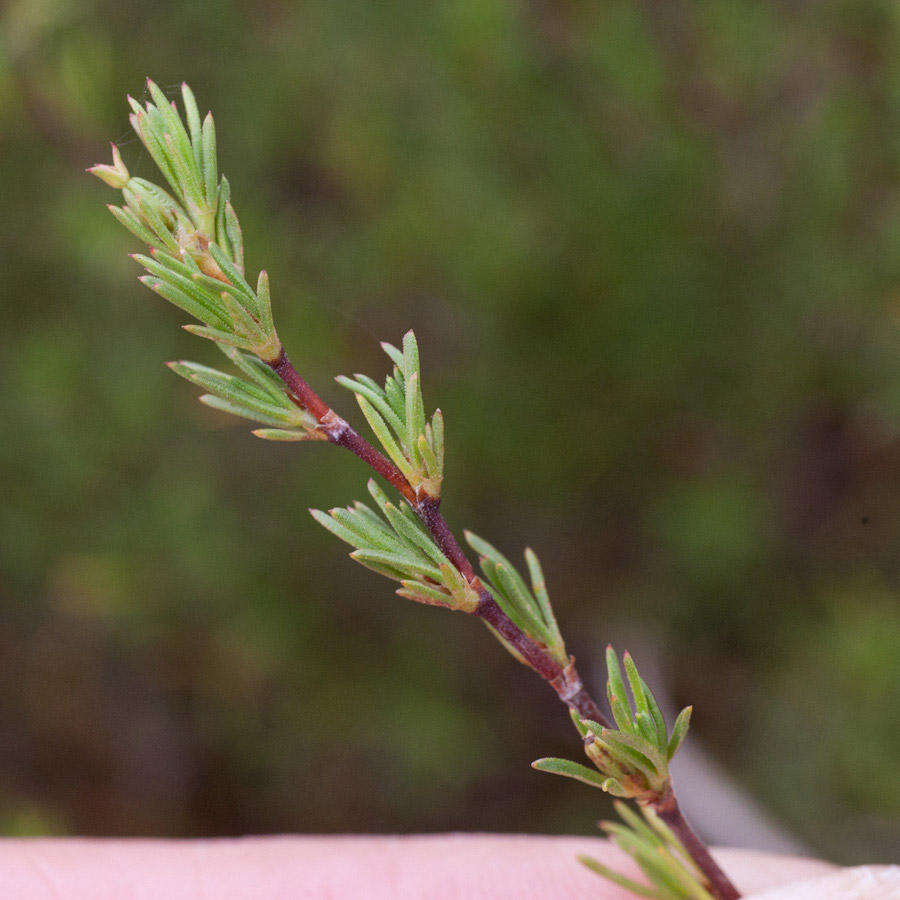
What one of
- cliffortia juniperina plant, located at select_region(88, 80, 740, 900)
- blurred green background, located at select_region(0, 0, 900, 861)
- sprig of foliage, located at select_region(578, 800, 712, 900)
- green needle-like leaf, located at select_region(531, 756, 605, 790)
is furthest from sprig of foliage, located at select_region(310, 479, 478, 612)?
blurred green background, located at select_region(0, 0, 900, 861)

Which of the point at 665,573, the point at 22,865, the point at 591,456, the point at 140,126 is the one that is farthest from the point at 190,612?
the point at 140,126

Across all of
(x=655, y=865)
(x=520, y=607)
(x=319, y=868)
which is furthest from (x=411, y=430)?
(x=319, y=868)

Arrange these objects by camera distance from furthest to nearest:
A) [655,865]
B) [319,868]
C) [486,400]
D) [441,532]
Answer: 1. [486,400]
2. [319,868]
3. [655,865]
4. [441,532]

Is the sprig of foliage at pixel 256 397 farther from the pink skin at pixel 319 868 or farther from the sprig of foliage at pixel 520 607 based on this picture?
the pink skin at pixel 319 868

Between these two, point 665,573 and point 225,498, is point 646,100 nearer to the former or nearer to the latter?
point 665,573

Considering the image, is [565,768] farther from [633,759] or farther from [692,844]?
[692,844]

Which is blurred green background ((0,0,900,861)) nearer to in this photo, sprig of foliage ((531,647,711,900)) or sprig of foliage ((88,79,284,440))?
sprig of foliage ((88,79,284,440))

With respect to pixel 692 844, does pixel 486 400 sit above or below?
above
